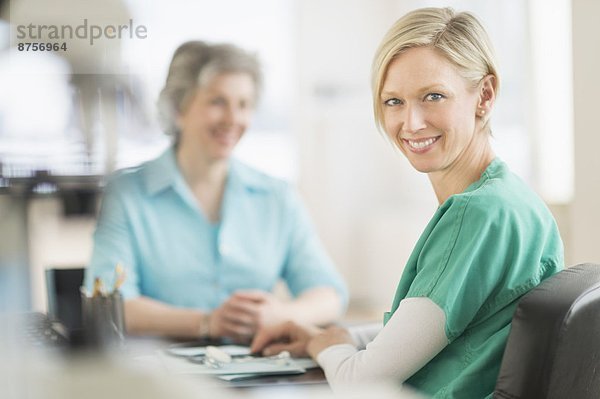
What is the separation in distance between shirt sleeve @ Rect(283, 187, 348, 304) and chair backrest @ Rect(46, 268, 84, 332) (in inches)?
37.4

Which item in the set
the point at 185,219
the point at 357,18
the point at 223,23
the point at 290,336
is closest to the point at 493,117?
the point at 290,336

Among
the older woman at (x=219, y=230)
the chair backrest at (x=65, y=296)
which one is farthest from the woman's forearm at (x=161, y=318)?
the chair backrest at (x=65, y=296)

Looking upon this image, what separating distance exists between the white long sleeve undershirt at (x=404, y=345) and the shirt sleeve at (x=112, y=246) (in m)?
0.29

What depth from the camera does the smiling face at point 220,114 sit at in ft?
5.41

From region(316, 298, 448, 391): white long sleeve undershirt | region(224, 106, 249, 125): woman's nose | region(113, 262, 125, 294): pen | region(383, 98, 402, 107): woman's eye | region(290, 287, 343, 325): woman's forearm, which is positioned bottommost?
region(290, 287, 343, 325): woman's forearm

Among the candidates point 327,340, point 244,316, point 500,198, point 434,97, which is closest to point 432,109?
point 434,97

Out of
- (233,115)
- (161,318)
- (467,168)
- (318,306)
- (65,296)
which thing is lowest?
(318,306)

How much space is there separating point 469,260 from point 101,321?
0.42 m

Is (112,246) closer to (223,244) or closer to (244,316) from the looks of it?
(244,316)

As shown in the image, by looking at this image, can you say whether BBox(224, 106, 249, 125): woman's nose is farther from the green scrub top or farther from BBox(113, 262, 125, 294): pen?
the green scrub top

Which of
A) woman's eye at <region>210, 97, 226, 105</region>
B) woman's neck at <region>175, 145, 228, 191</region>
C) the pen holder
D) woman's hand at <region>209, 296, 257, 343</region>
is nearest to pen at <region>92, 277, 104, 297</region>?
the pen holder

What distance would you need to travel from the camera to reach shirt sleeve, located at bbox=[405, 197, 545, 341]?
89 cm

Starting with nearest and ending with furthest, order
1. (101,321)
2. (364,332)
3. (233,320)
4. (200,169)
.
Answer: (101,321), (364,332), (233,320), (200,169)

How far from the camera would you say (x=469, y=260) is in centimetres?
89
